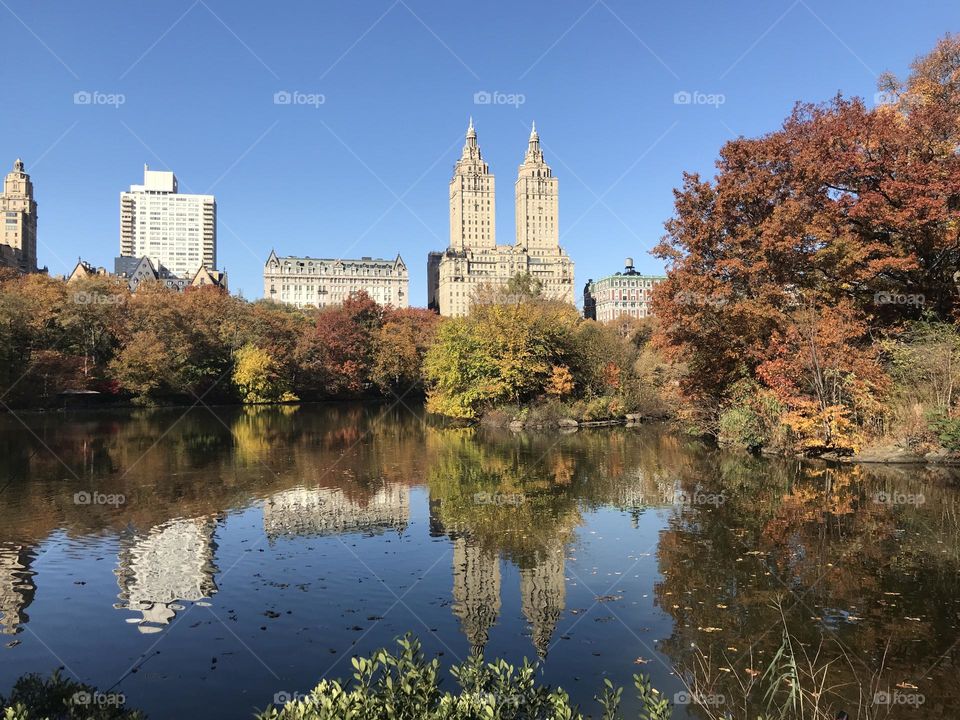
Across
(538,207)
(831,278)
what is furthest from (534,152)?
(831,278)

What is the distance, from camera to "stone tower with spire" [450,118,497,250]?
16300 centimetres

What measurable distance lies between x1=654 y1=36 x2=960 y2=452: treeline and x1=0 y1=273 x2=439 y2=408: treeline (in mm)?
40880

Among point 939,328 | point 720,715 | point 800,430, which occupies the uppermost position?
point 939,328

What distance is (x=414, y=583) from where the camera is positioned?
32.8 feet

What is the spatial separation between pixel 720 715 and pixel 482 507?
9387mm

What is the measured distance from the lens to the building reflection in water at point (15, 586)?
8.52 metres

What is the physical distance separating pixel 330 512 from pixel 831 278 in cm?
1807

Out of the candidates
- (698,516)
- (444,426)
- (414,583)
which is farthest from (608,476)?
(444,426)

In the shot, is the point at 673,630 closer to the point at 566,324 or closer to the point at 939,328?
the point at 939,328

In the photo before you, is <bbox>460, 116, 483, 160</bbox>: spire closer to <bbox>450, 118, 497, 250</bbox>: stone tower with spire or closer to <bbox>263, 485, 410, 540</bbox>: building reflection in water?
<bbox>450, 118, 497, 250</bbox>: stone tower with spire

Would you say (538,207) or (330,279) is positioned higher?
(538,207)

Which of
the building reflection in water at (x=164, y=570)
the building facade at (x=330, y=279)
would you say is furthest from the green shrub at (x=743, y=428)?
the building facade at (x=330, y=279)

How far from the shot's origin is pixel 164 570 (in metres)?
10.5

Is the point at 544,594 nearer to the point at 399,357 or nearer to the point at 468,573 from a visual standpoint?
the point at 468,573
